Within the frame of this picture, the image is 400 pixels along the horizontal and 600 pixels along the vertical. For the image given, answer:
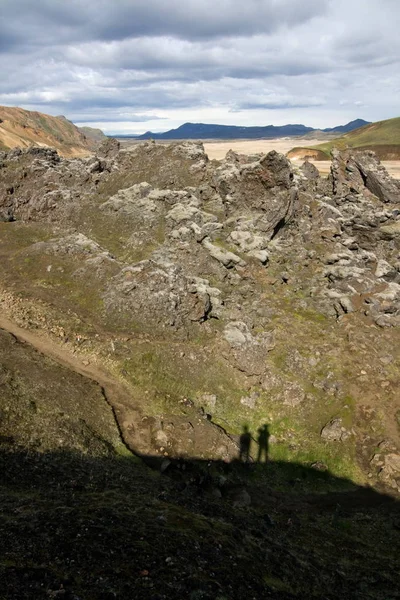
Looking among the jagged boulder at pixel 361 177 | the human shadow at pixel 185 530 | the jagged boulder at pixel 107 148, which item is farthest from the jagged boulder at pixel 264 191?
the human shadow at pixel 185 530

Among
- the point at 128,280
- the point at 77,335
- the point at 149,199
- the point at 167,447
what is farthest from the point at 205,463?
the point at 149,199

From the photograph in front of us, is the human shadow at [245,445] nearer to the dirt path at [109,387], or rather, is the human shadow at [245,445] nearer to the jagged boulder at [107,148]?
the dirt path at [109,387]

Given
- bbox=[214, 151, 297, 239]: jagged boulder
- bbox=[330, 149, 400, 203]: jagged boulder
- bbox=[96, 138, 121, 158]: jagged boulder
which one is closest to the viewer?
bbox=[214, 151, 297, 239]: jagged boulder

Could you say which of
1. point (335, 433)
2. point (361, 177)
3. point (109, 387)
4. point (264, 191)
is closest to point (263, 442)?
point (335, 433)

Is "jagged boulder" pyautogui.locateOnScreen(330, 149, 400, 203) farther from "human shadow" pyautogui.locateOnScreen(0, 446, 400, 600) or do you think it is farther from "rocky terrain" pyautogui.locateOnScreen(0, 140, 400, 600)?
"human shadow" pyautogui.locateOnScreen(0, 446, 400, 600)

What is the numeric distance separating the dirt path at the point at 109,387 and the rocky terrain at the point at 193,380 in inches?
7.1

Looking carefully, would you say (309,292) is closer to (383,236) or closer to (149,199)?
(383,236)

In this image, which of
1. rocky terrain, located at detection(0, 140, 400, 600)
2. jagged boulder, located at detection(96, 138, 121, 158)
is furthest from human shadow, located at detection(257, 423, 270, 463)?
jagged boulder, located at detection(96, 138, 121, 158)

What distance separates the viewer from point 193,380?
38.0 metres

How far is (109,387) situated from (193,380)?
26.1ft

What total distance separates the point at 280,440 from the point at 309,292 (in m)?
22.9

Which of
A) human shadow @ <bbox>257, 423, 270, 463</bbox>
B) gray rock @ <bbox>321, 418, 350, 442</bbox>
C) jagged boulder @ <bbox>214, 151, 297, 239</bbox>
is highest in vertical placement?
jagged boulder @ <bbox>214, 151, 297, 239</bbox>

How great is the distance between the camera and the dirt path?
3059cm

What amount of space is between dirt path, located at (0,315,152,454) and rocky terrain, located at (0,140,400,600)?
18cm
